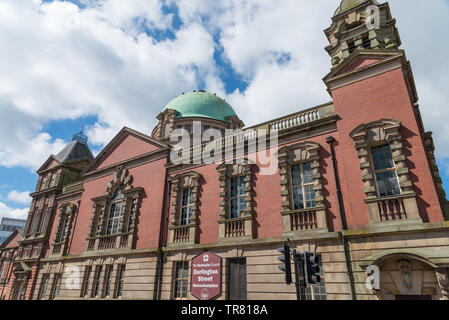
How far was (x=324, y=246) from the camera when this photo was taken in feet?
40.3

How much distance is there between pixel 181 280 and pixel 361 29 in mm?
17308

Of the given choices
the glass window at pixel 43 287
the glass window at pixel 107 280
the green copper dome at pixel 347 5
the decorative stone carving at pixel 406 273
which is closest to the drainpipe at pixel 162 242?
the glass window at pixel 107 280

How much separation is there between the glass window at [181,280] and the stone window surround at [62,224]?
41.3 ft

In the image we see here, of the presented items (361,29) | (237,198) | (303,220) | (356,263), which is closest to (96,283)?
(237,198)

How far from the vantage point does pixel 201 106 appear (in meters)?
30.8

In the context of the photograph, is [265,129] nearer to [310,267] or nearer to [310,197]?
[310,197]

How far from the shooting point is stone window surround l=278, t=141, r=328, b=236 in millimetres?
12865

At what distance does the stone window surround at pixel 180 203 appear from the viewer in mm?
16703

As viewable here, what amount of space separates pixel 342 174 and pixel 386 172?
5.77ft
